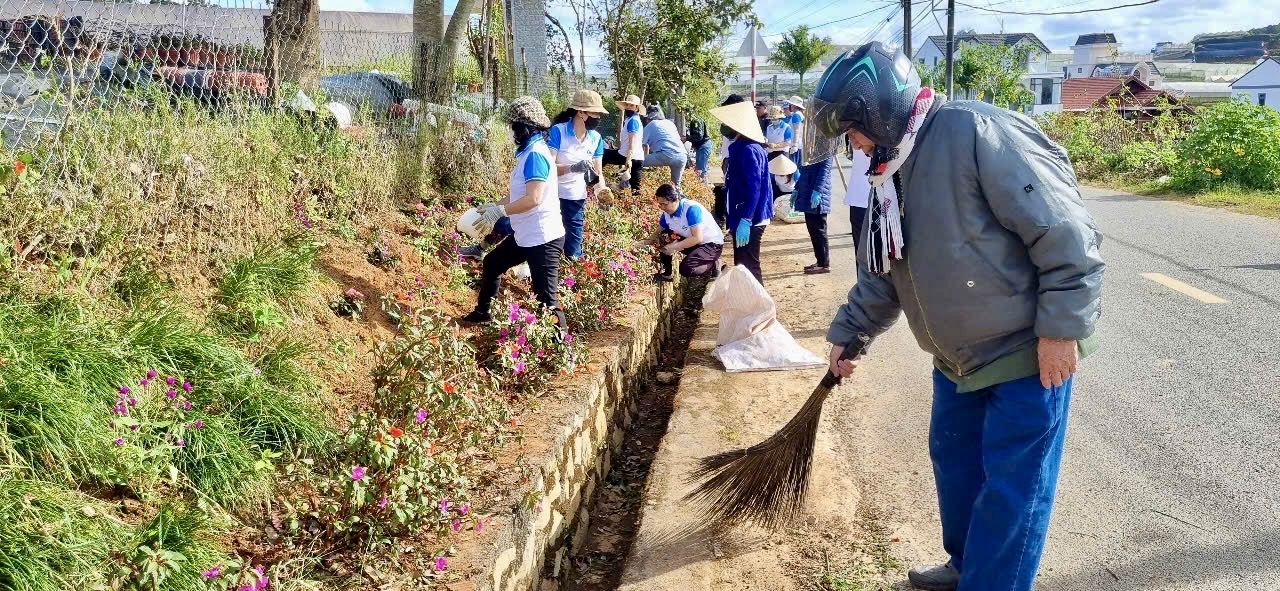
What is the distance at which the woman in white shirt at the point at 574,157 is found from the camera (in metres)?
6.77

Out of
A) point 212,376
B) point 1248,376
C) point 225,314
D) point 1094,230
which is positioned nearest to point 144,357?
point 212,376

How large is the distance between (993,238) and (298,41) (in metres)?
5.72

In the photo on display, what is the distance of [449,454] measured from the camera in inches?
138

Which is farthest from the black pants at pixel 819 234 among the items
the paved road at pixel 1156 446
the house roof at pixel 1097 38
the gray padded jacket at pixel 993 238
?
the house roof at pixel 1097 38

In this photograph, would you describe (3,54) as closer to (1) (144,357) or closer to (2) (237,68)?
(2) (237,68)

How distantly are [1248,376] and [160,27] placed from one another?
6.36 metres

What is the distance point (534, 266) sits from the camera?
5.57 meters

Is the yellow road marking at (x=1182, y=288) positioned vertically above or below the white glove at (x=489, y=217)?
below

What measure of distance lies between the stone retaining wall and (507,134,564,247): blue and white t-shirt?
29.5 inches

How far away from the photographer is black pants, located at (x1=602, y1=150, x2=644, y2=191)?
12.0 metres

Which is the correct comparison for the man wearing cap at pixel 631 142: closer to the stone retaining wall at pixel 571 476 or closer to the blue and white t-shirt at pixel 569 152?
the blue and white t-shirt at pixel 569 152

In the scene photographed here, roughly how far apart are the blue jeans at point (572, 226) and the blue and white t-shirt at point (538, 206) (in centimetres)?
102

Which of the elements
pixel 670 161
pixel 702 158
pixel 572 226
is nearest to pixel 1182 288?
pixel 572 226

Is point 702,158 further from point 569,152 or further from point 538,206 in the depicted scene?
point 538,206
